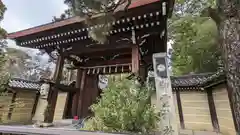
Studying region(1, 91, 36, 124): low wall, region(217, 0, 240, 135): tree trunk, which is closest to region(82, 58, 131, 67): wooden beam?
region(1, 91, 36, 124): low wall

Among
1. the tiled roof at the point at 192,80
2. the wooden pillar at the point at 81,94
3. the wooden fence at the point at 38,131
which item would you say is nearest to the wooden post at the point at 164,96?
the wooden fence at the point at 38,131

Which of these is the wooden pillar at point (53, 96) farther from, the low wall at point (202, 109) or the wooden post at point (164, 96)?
the low wall at point (202, 109)

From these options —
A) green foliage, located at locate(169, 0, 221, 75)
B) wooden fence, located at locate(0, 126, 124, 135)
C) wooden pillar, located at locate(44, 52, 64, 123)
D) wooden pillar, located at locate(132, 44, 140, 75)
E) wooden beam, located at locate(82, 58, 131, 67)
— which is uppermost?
green foliage, located at locate(169, 0, 221, 75)

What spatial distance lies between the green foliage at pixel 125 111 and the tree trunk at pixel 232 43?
1.17 m

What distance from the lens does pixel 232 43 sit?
1761 mm

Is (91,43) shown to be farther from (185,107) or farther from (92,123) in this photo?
(185,107)

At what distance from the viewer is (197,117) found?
6.09m

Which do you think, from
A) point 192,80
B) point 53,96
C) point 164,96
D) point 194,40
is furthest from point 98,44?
point 194,40

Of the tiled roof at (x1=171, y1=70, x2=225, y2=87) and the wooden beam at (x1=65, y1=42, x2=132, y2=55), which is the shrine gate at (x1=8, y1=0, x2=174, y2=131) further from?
the tiled roof at (x1=171, y1=70, x2=225, y2=87)

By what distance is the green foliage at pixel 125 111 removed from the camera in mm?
2438

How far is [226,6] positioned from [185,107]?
17.3ft

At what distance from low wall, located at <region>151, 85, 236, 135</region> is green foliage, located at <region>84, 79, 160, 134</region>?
9.32 feet

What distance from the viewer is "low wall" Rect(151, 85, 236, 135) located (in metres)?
4.97

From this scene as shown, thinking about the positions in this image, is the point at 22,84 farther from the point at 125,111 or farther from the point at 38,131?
the point at 38,131
